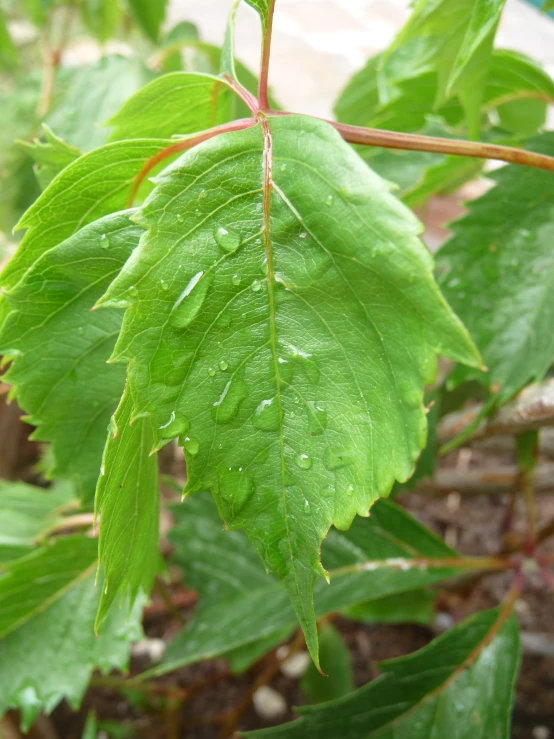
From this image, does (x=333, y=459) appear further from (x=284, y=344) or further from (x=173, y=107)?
(x=173, y=107)

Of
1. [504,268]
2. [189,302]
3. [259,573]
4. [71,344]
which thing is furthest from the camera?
[259,573]

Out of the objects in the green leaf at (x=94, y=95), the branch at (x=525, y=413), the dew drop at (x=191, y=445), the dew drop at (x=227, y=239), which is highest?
the green leaf at (x=94, y=95)

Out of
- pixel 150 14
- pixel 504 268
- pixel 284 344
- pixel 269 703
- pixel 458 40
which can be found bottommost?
pixel 269 703

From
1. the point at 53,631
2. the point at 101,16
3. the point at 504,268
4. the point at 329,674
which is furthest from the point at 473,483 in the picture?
the point at 101,16

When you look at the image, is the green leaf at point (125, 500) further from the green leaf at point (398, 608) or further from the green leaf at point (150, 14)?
the green leaf at point (150, 14)

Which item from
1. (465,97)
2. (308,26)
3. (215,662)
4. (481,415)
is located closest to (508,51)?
(465,97)

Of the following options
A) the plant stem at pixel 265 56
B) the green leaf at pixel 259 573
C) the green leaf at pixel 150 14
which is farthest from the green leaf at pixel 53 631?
the green leaf at pixel 150 14

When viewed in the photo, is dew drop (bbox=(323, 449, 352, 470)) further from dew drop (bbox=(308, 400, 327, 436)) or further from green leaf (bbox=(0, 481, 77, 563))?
green leaf (bbox=(0, 481, 77, 563))
